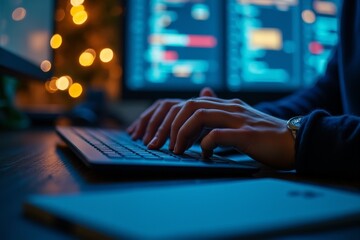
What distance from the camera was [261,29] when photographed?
1.17 m

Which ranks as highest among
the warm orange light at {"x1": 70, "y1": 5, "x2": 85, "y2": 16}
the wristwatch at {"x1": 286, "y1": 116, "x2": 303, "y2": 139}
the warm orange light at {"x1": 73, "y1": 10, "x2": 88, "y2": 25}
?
the warm orange light at {"x1": 70, "y1": 5, "x2": 85, "y2": 16}

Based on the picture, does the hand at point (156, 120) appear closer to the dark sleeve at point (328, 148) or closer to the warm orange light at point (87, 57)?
the dark sleeve at point (328, 148)

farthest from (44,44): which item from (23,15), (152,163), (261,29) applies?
(152,163)

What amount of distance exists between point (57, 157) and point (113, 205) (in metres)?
0.38

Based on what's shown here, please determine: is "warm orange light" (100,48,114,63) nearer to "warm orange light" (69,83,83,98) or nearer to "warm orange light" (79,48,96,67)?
"warm orange light" (79,48,96,67)

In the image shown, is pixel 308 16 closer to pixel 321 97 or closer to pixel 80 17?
pixel 321 97

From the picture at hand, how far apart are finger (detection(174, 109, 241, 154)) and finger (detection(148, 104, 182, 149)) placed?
0.13 ft

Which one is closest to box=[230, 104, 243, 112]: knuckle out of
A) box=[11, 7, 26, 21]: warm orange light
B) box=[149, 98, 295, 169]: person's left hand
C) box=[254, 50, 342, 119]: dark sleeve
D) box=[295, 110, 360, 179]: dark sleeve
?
box=[149, 98, 295, 169]: person's left hand

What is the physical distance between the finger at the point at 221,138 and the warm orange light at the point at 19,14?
55 centimetres

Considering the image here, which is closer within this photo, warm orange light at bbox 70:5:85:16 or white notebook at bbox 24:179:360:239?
white notebook at bbox 24:179:360:239

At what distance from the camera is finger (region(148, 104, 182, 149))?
0.55 metres

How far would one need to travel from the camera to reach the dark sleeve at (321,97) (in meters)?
0.94

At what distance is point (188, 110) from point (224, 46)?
649 millimetres

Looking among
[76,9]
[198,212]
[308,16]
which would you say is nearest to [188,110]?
[198,212]
